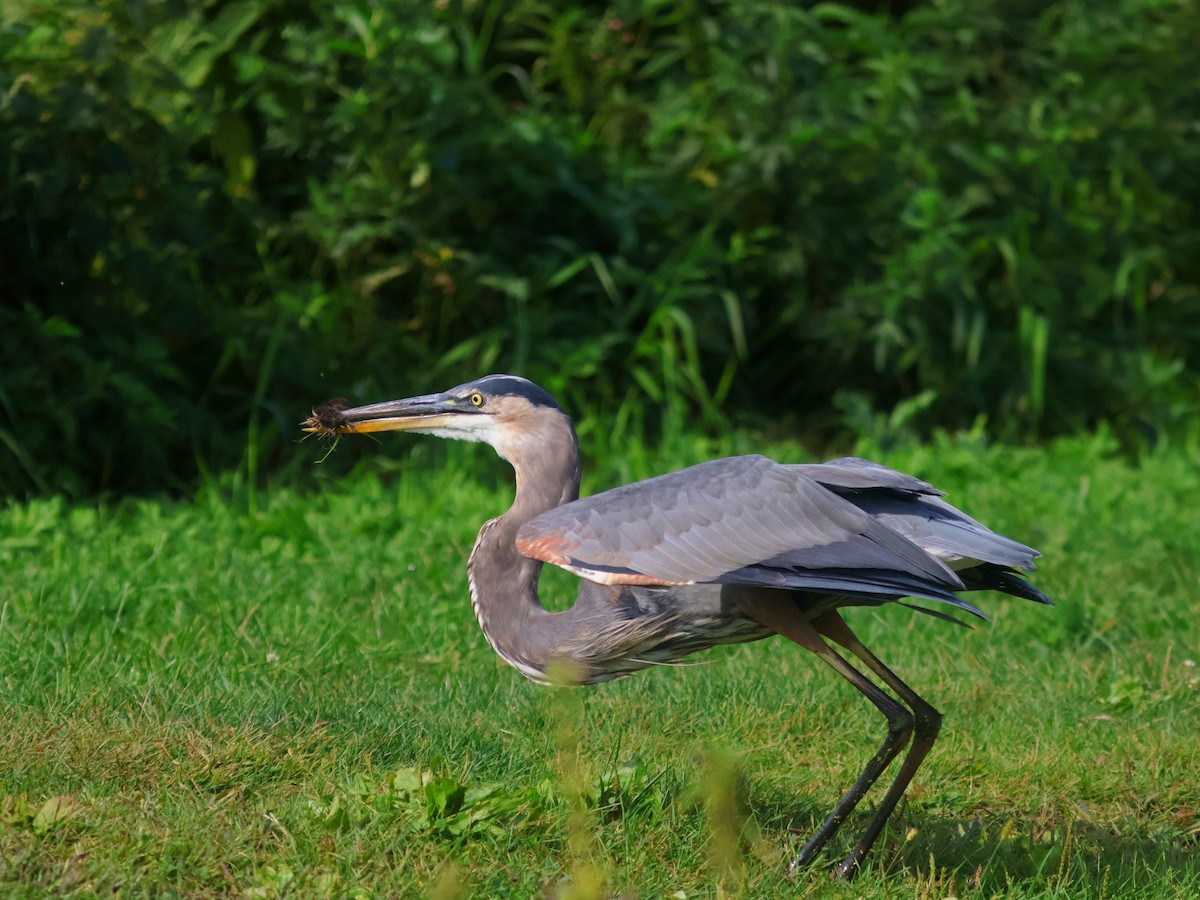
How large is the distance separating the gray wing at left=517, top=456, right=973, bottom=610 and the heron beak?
65 cm

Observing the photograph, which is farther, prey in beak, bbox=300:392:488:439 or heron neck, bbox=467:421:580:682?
prey in beak, bbox=300:392:488:439

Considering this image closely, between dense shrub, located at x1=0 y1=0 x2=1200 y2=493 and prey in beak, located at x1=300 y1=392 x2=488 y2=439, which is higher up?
prey in beak, located at x1=300 y1=392 x2=488 y2=439

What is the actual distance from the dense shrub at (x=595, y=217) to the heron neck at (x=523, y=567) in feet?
9.82

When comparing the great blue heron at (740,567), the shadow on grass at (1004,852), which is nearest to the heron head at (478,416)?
the great blue heron at (740,567)

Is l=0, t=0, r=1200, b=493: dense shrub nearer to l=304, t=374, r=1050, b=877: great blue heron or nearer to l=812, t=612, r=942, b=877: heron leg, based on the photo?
l=304, t=374, r=1050, b=877: great blue heron

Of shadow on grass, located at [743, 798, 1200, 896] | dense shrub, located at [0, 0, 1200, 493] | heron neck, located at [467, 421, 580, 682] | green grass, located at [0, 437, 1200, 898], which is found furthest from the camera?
dense shrub, located at [0, 0, 1200, 493]

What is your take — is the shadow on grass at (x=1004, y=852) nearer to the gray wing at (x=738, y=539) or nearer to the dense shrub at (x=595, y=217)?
the gray wing at (x=738, y=539)

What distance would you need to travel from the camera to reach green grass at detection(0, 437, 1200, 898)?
3316 millimetres

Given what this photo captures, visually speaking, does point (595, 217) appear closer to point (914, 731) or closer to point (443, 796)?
point (914, 731)

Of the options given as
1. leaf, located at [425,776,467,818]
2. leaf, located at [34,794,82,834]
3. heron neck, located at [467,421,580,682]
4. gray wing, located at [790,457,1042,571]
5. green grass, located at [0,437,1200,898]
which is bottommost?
green grass, located at [0,437,1200,898]

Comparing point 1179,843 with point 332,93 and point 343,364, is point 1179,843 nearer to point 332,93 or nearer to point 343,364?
point 343,364

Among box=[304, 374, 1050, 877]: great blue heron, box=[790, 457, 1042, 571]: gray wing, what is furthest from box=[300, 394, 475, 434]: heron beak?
box=[790, 457, 1042, 571]: gray wing

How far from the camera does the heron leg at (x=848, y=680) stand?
3.64 meters

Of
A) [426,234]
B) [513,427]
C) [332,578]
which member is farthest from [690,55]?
[513,427]
